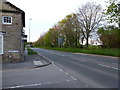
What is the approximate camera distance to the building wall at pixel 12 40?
1603 centimetres

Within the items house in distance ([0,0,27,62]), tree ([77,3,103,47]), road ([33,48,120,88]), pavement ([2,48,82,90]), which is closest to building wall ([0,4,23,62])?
house in distance ([0,0,27,62])

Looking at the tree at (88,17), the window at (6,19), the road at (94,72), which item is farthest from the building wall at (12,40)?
the tree at (88,17)

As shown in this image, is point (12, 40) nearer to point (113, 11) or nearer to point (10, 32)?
point (10, 32)

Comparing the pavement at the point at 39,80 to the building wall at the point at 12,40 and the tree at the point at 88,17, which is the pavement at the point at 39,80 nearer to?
the building wall at the point at 12,40

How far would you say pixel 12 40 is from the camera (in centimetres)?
1627

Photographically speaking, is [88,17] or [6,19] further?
[88,17]

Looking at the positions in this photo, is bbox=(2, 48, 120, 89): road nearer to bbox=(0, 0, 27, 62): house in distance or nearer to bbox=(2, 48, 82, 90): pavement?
bbox=(2, 48, 82, 90): pavement

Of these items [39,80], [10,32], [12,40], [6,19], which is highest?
[6,19]

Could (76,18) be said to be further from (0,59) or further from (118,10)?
(0,59)

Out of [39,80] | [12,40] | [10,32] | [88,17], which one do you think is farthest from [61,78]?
[88,17]

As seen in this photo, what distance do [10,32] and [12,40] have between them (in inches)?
34.6

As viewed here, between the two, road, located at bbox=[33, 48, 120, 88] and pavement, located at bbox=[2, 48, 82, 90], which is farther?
road, located at bbox=[33, 48, 120, 88]

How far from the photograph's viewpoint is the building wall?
16031 millimetres

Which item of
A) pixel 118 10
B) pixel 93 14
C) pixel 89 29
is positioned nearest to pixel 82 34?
pixel 89 29
